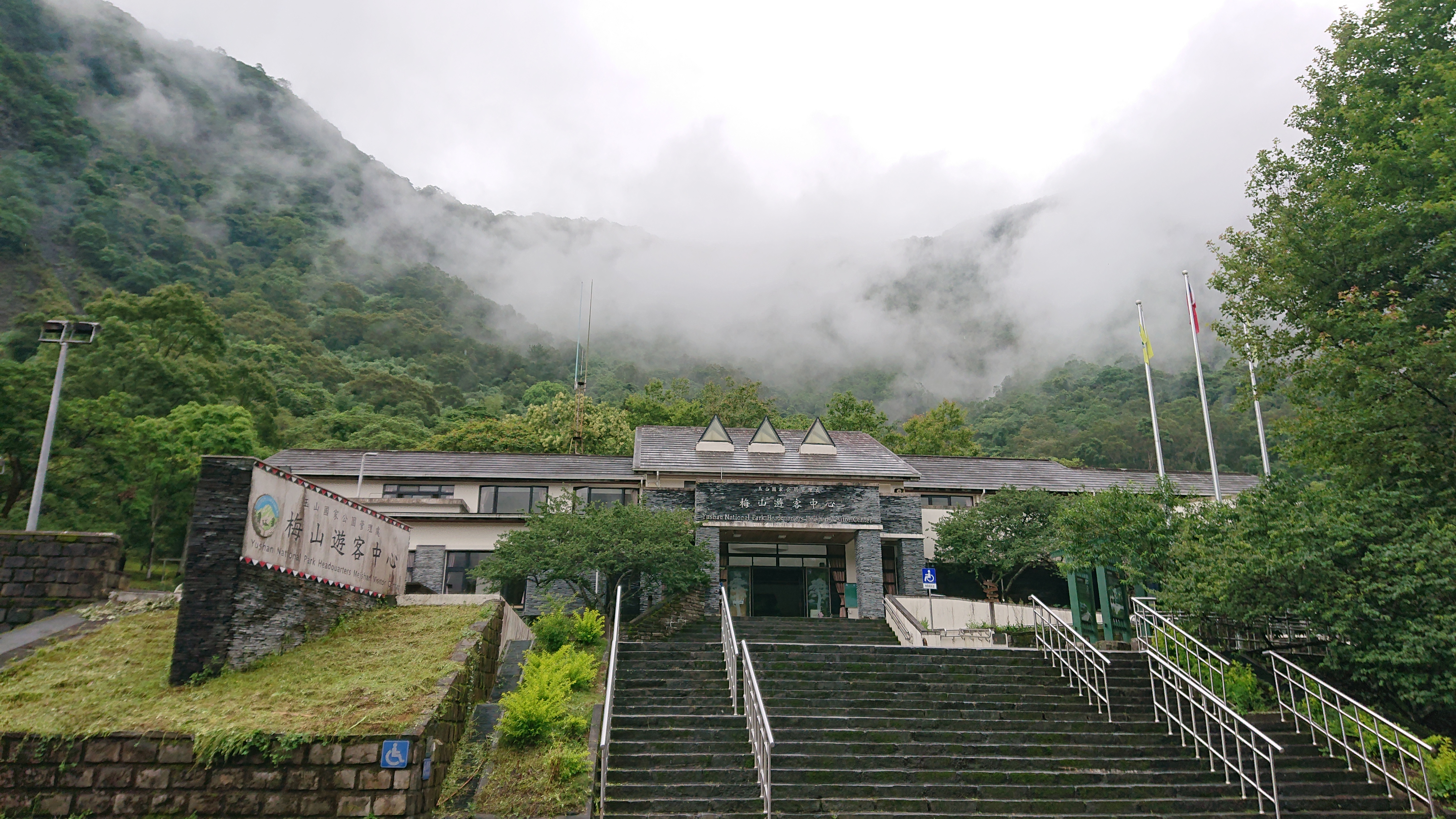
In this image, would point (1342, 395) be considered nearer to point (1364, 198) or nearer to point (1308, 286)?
point (1308, 286)

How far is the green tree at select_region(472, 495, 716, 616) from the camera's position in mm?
18109

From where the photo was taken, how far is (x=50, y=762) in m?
7.97

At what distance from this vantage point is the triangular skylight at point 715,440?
88.9 ft

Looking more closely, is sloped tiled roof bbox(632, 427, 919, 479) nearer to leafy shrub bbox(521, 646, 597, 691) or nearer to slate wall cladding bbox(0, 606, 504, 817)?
leafy shrub bbox(521, 646, 597, 691)

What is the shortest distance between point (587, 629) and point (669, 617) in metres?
5.38

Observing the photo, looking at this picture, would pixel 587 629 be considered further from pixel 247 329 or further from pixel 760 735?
pixel 247 329

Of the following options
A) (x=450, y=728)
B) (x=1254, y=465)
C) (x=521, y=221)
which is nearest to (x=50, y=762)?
(x=450, y=728)

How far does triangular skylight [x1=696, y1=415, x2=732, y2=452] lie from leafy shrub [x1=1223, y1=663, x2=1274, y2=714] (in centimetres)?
1655

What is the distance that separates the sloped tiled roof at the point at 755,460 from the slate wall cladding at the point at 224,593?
1469 cm

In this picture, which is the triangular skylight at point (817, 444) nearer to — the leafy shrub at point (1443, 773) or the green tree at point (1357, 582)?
the green tree at point (1357, 582)

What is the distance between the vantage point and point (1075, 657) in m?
13.7

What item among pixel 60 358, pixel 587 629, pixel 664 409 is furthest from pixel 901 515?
pixel 664 409

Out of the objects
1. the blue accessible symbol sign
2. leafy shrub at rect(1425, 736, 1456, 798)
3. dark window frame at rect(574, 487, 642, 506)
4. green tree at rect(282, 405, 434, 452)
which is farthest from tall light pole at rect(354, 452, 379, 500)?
leafy shrub at rect(1425, 736, 1456, 798)

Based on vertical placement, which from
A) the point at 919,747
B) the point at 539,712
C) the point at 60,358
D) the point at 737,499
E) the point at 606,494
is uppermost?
the point at 60,358
